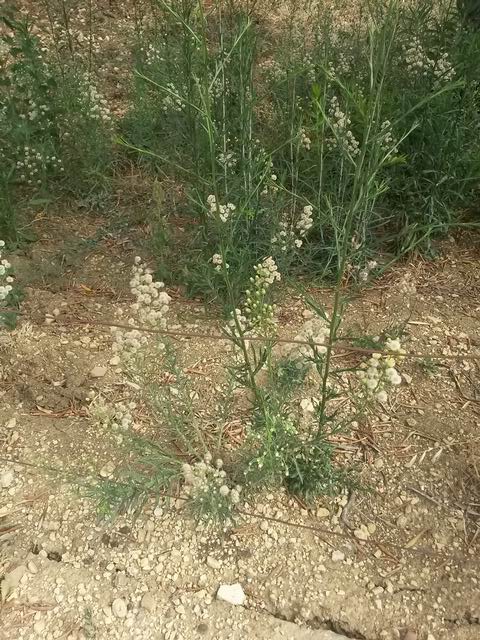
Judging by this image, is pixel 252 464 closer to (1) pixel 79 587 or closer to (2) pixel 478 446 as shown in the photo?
(1) pixel 79 587

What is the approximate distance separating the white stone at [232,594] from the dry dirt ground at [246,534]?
23 mm

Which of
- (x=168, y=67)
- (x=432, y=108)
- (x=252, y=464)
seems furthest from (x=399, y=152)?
(x=252, y=464)

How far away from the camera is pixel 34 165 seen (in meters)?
3.51

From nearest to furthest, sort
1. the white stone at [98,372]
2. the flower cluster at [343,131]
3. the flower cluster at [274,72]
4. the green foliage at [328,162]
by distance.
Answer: the flower cluster at [343,131] → the white stone at [98,372] → the green foliage at [328,162] → the flower cluster at [274,72]

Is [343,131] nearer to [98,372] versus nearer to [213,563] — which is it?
[98,372]

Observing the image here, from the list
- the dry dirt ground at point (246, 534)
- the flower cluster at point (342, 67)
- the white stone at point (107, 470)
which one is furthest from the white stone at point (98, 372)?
the flower cluster at point (342, 67)

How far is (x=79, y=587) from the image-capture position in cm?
210

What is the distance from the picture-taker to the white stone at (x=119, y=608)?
2.04 m

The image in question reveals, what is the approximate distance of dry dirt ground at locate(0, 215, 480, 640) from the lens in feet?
6.61

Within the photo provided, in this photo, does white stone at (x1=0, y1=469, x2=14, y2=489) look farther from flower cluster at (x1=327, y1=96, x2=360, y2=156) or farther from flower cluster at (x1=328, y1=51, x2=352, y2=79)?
flower cluster at (x1=328, y1=51, x2=352, y2=79)

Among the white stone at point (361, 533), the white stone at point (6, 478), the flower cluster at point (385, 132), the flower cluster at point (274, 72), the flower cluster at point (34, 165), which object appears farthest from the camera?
the flower cluster at point (274, 72)

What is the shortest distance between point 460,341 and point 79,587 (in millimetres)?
2004

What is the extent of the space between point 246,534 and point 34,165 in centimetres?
250

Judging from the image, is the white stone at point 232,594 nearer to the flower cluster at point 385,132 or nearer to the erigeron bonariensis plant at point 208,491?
the erigeron bonariensis plant at point 208,491
